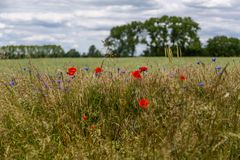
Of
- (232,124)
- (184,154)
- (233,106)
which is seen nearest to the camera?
(184,154)

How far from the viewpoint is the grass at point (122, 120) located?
282cm

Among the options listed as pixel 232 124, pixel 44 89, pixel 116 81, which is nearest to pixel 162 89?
pixel 116 81

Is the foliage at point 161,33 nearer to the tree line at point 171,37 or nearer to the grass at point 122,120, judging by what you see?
the tree line at point 171,37

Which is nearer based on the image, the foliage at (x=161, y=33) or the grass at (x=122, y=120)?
the grass at (x=122, y=120)

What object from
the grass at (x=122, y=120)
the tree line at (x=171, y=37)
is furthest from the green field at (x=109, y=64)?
the tree line at (x=171, y=37)

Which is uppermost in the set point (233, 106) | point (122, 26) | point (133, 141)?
point (122, 26)

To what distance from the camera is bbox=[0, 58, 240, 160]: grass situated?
282cm

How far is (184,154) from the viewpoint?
8.70 feet

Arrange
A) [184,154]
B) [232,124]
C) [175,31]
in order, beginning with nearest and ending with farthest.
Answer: [184,154] → [232,124] → [175,31]

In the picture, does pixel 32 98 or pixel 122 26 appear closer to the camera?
pixel 32 98

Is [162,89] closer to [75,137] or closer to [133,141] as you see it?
[133,141]

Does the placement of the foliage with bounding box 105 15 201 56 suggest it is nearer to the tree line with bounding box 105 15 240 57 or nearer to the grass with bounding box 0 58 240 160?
the tree line with bounding box 105 15 240 57

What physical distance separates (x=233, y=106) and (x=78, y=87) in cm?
165

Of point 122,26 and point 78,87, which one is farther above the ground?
point 122,26
